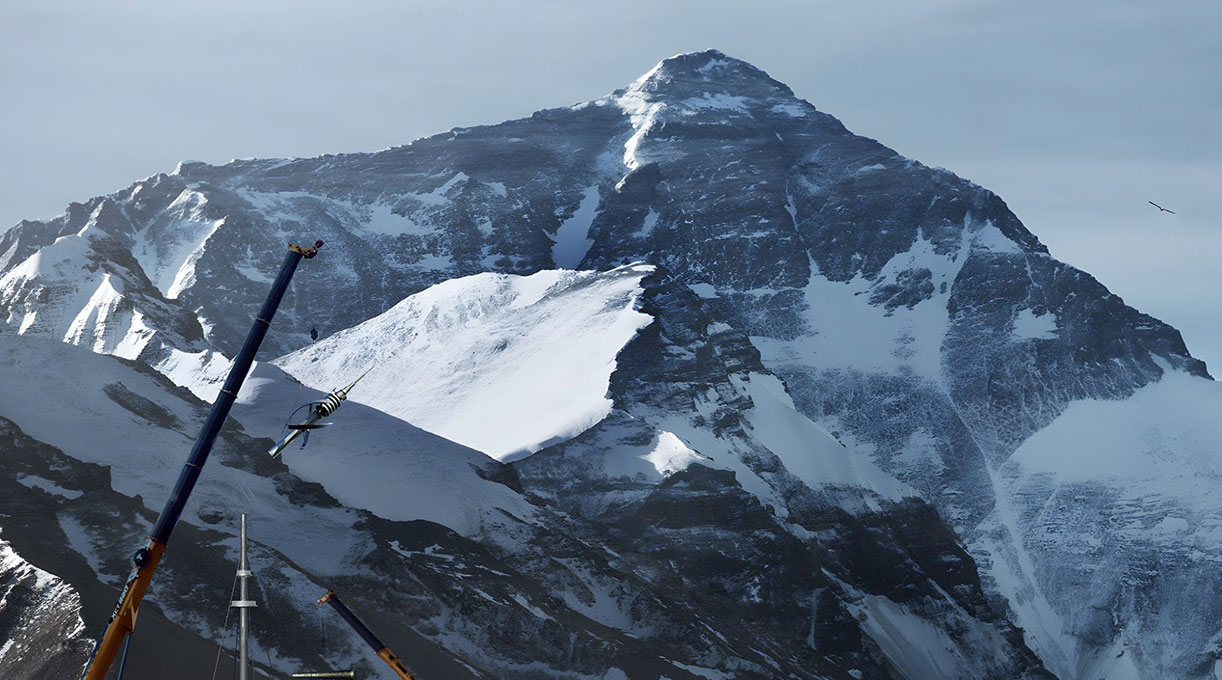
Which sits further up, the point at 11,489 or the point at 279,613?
the point at 11,489

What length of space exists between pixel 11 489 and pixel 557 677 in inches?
2258

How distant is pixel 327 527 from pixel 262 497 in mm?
8392

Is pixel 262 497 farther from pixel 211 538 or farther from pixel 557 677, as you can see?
pixel 557 677

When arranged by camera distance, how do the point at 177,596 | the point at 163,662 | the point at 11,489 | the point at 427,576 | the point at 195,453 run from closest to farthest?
the point at 195,453 < the point at 163,662 < the point at 177,596 < the point at 11,489 < the point at 427,576

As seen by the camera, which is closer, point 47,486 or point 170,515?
point 170,515

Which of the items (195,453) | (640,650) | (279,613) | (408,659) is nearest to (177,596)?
(279,613)

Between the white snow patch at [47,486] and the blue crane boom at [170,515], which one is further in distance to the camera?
the white snow patch at [47,486]

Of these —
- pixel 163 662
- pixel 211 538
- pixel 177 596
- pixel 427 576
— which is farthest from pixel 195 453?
pixel 427 576

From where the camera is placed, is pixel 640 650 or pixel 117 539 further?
pixel 640 650

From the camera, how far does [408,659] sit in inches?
6471

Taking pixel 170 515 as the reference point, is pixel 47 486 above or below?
below

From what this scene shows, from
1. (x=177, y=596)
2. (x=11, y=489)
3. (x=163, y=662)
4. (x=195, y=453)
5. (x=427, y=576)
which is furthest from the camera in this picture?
(x=427, y=576)

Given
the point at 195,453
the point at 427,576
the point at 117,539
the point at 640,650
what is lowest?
the point at 640,650

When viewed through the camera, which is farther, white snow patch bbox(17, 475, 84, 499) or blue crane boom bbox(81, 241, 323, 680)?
white snow patch bbox(17, 475, 84, 499)
